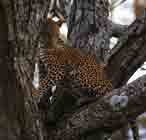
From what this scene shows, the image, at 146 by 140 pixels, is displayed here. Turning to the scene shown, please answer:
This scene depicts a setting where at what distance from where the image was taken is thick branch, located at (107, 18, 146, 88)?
206cm

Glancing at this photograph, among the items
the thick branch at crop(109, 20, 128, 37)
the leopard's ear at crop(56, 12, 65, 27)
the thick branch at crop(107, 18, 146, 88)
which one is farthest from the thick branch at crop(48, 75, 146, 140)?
the leopard's ear at crop(56, 12, 65, 27)

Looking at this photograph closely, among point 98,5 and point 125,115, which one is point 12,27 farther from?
point 98,5

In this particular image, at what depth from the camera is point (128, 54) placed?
213cm

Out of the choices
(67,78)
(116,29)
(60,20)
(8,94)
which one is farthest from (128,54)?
(60,20)

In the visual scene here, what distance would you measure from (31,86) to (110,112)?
379 mm

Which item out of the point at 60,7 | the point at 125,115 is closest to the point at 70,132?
the point at 125,115

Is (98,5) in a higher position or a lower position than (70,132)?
higher

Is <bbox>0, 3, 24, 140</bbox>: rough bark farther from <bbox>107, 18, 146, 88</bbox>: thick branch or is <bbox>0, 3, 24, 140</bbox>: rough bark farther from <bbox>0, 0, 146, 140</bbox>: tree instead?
<bbox>107, 18, 146, 88</bbox>: thick branch

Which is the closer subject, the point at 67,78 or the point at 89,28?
the point at 67,78

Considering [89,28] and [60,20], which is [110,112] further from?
[60,20]

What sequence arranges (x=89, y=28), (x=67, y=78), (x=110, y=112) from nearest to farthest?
(x=110, y=112) < (x=67, y=78) < (x=89, y=28)

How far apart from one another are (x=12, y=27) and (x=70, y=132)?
690 millimetres

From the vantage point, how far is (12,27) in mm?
1496

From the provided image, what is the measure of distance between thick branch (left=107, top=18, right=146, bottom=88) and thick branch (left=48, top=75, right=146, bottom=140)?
29 cm
